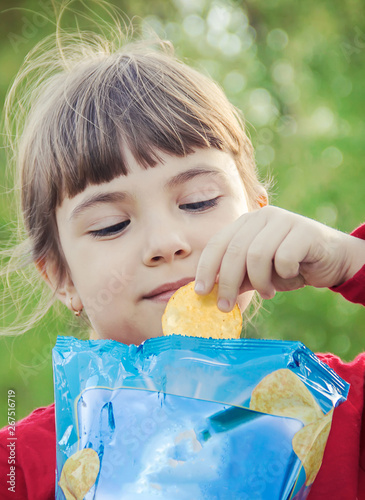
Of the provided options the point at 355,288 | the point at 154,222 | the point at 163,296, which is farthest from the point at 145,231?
the point at 355,288

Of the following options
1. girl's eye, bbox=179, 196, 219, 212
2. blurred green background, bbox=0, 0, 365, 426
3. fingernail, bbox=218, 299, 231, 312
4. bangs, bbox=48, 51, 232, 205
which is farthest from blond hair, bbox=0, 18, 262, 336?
blurred green background, bbox=0, 0, 365, 426

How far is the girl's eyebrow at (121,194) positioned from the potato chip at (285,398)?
1.65 ft

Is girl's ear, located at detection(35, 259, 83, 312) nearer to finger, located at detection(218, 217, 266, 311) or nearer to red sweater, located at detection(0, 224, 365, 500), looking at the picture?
red sweater, located at detection(0, 224, 365, 500)


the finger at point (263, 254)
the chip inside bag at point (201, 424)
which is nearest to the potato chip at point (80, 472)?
the chip inside bag at point (201, 424)

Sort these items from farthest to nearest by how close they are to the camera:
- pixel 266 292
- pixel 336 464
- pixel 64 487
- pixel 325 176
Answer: pixel 325 176, pixel 336 464, pixel 266 292, pixel 64 487

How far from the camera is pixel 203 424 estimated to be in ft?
2.48

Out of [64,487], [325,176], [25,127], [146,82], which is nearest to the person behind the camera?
[64,487]

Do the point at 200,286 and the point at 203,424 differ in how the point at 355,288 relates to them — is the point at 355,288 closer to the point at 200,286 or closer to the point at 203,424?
the point at 200,286

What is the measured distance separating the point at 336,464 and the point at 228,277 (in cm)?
46

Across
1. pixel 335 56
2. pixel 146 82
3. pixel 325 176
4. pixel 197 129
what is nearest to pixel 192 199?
pixel 197 129

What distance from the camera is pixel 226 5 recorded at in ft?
11.9

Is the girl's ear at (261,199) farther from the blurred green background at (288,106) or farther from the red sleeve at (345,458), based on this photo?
the blurred green background at (288,106)

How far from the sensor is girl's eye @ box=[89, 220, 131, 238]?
46.2 inches

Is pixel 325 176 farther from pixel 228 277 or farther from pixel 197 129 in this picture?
pixel 228 277
